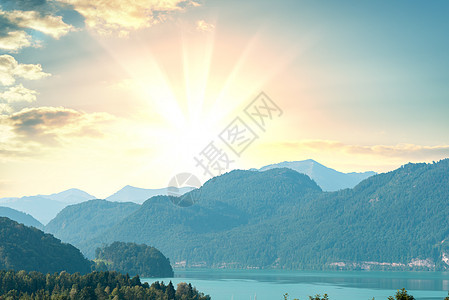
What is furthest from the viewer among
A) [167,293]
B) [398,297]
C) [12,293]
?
[167,293]

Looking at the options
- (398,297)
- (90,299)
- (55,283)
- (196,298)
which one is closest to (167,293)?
(196,298)

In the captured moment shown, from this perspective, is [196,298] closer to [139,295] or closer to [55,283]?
[139,295]

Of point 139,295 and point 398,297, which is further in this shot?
point 139,295

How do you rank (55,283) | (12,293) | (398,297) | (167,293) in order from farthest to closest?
1. (55,283)
2. (167,293)
3. (12,293)
4. (398,297)

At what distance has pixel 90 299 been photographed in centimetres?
14912

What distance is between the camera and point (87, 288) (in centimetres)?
15300

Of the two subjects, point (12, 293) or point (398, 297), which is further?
point (12, 293)

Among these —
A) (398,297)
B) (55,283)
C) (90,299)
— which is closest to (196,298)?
(90,299)

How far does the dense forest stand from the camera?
497 feet

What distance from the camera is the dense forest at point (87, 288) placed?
151 meters

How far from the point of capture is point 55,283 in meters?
171

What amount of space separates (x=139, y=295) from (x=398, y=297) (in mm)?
92227

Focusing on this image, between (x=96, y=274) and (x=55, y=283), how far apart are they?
38.7 ft

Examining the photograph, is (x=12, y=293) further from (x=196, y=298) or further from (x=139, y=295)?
(x=196, y=298)
